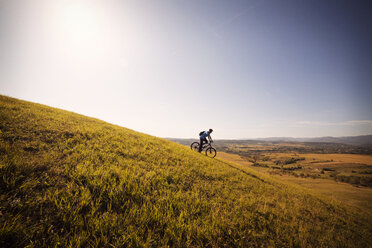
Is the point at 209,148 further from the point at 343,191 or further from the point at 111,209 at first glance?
the point at 343,191

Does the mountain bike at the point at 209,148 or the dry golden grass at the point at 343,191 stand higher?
the mountain bike at the point at 209,148

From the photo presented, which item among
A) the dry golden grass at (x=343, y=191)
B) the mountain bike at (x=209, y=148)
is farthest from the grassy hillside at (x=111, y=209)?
the dry golden grass at (x=343, y=191)

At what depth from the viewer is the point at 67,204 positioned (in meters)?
2.59

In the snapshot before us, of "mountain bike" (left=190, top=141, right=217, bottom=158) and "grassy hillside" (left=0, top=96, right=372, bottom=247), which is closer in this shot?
"grassy hillside" (left=0, top=96, right=372, bottom=247)

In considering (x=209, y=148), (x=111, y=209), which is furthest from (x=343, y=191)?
(x=111, y=209)

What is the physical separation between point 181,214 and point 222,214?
1.36 meters

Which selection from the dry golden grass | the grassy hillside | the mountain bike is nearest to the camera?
the grassy hillside

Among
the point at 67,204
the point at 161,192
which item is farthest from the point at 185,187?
the point at 67,204

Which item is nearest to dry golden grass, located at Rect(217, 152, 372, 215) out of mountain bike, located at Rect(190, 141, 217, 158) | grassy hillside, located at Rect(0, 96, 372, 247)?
mountain bike, located at Rect(190, 141, 217, 158)

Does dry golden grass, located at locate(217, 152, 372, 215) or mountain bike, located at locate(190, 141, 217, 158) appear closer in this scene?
mountain bike, located at locate(190, 141, 217, 158)

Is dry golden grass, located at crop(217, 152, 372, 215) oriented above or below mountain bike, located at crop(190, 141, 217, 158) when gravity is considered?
below

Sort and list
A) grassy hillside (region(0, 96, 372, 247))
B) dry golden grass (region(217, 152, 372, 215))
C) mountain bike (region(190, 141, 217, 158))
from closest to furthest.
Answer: grassy hillside (region(0, 96, 372, 247)), mountain bike (region(190, 141, 217, 158)), dry golden grass (region(217, 152, 372, 215))

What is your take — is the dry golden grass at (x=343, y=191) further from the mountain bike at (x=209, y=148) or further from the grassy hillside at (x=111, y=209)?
the grassy hillside at (x=111, y=209)

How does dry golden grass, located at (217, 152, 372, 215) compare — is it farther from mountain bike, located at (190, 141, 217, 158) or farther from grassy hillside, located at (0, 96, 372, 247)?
grassy hillside, located at (0, 96, 372, 247)
